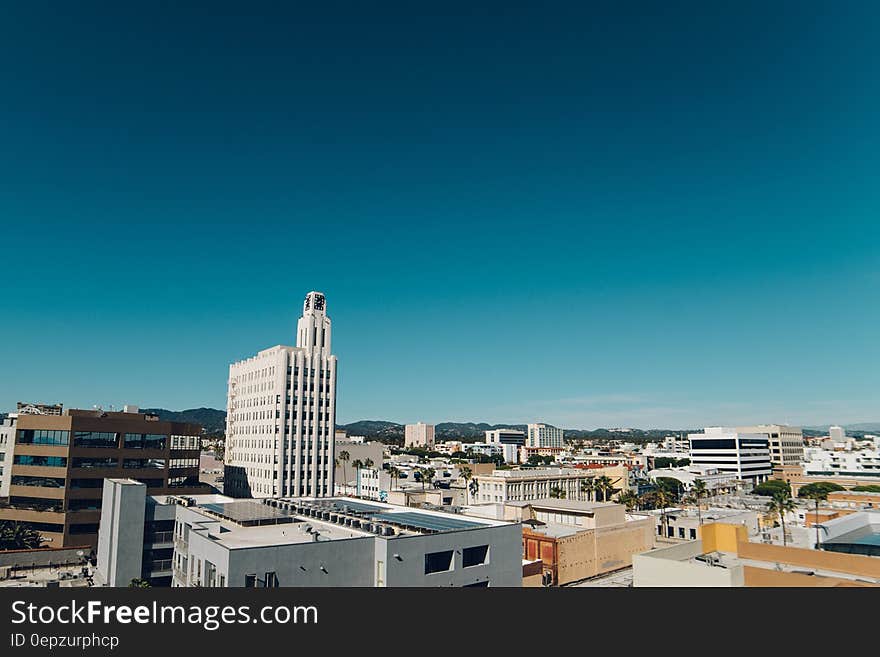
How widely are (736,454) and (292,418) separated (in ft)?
474

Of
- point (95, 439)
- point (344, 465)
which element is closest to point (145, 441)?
point (95, 439)

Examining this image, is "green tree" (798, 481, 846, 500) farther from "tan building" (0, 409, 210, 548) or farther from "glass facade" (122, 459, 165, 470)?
"tan building" (0, 409, 210, 548)

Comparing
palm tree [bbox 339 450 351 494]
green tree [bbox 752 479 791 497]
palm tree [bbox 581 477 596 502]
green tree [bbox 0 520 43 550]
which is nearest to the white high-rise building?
green tree [bbox 0 520 43 550]

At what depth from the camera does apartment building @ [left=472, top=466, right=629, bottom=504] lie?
11500cm

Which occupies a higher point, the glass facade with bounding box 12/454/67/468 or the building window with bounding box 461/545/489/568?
the glass facade with bounding box 12/454/67/468

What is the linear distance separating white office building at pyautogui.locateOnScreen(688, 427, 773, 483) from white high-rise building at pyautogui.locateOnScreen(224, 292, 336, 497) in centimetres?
13341

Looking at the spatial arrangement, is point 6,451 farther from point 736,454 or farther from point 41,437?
point 736,454

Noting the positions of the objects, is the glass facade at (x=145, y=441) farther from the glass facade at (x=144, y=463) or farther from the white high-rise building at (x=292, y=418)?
the white high-rise building at (x=292, y=418)

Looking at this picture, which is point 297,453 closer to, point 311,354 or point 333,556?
point 311,354

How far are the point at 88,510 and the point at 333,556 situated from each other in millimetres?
52459

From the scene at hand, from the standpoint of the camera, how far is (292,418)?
9575 centimetres
